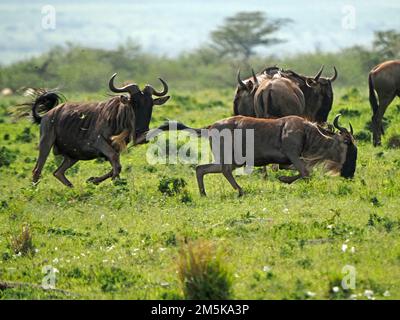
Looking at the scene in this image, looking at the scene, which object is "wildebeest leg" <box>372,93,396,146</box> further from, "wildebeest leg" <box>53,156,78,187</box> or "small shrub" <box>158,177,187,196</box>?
"wildebeest leg" <box>53,156,78,187</box>

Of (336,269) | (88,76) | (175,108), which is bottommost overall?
(88,76)

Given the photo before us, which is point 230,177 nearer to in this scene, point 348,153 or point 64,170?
point 348,153

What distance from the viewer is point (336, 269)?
10.3 metres

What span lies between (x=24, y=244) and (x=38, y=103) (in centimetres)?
527

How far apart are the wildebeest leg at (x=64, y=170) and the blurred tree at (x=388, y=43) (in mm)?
22663

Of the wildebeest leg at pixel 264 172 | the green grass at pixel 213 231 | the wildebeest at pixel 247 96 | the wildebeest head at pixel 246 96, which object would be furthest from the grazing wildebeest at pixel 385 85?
the wildebeest leg at pixel 264 172

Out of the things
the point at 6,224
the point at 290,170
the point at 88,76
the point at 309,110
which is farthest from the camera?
the point at 88,76

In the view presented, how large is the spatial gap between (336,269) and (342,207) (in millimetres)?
2618

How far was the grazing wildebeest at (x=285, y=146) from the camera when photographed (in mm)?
14406

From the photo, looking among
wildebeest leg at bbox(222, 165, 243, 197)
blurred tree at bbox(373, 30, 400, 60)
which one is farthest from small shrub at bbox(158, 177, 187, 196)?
blurred tree at bbox(373, 30, 400, 60)

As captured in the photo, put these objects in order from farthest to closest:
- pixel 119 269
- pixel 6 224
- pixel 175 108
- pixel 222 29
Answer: pixel 222 29, pixel 175 108, pixel 6 224, pixel 119 269

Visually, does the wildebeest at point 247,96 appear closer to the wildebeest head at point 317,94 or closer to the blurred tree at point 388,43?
the wildebeest head at point 317,94
